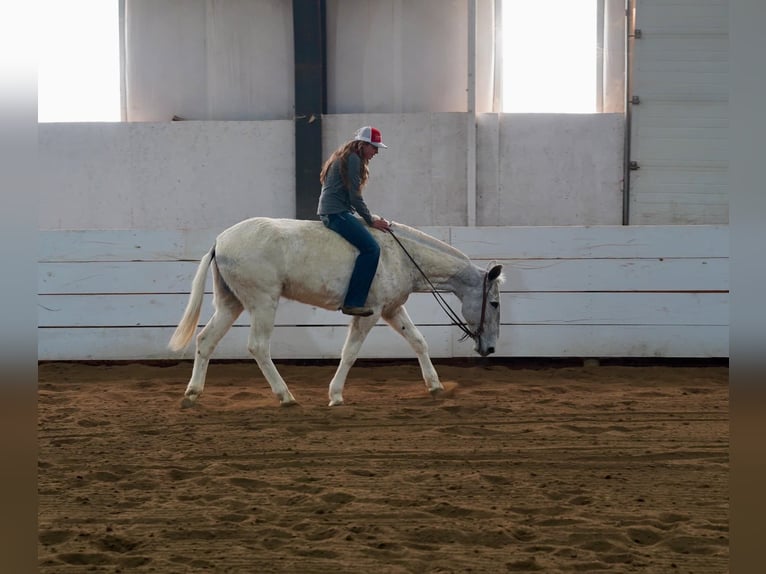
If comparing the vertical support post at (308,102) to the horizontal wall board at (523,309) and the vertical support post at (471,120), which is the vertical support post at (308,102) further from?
the horizontal wall board at (523,309)

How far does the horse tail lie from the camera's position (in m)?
6.65

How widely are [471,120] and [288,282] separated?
4.59 meters

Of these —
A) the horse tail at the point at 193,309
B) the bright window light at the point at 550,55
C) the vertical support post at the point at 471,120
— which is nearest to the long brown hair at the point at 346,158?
the horse tail at the point at 193,309

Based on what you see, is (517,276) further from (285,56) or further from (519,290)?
(285,56)

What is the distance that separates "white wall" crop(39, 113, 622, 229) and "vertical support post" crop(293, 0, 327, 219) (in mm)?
183

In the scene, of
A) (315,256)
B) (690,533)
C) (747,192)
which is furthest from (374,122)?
(747,192)

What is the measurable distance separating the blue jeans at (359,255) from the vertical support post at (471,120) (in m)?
3.97

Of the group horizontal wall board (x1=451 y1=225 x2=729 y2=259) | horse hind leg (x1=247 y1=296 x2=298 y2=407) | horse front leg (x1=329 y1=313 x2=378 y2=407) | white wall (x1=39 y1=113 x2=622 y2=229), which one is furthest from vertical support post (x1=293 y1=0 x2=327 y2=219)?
horse hind leg (x1=247 y1=296 x2=298 y2=407)

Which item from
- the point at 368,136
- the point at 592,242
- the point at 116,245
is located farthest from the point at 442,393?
the point at 116,245

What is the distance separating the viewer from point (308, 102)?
10609mm

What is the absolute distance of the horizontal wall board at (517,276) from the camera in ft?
28.6

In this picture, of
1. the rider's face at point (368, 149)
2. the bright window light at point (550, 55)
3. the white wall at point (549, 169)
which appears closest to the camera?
the rider's face at point (368, 149)

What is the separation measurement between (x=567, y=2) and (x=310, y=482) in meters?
8.55

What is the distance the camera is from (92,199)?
35.4 feet
